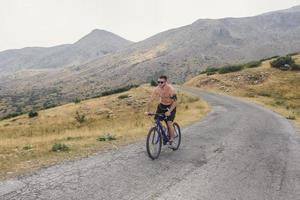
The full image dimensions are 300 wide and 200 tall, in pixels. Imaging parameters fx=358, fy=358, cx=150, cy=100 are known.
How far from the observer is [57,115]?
33.1 m

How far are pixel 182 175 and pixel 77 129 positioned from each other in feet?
51.4

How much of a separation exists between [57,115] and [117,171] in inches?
978

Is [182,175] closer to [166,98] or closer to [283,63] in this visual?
[166,98]

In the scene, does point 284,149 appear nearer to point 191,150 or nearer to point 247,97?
point 191,150

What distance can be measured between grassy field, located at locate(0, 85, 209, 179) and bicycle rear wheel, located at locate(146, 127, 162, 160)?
2.41m

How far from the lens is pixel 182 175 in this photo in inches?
370

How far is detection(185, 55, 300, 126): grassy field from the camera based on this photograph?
3944 cm

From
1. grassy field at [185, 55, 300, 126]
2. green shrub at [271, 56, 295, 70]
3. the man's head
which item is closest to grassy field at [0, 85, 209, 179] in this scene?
the man's head

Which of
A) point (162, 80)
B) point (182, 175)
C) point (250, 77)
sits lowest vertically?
point (182, 175)

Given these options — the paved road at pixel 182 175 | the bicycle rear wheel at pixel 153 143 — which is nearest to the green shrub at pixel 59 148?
the paved road at pixel 182 175

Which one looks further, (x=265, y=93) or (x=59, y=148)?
(x=265, y=93)

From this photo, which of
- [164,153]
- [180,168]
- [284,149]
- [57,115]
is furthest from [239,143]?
[57,115]

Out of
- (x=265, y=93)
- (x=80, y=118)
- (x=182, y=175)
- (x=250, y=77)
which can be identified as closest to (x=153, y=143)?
(x=182, y=175)

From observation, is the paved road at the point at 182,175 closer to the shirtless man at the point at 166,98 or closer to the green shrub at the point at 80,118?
the shirtless man at the point at 166,98
